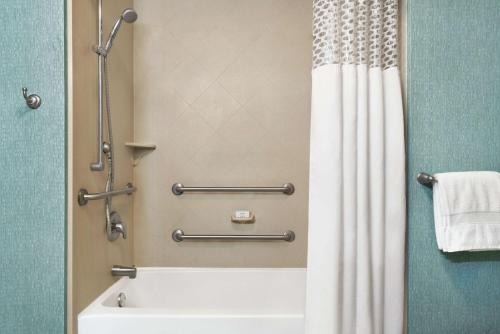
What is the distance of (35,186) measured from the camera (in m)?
1.36

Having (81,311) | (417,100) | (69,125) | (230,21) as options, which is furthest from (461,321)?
(230,21)

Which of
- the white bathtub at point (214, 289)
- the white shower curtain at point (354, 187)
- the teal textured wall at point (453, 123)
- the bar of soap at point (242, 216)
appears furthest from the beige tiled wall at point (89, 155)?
the teal textured wall at point (453, 123)

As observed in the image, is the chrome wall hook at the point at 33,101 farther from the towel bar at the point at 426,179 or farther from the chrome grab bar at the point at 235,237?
the towel bar at the point at 426,179

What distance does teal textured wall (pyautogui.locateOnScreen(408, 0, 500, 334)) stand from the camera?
4.00ft

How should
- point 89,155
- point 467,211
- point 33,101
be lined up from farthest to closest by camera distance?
point 89,155, point 33,101, point 467,211

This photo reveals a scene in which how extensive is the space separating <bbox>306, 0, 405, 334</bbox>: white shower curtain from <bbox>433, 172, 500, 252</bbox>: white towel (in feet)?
0.41

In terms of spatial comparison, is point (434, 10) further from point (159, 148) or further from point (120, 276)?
point (120, 276)

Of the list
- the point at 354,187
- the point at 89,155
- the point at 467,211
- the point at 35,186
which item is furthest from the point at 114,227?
the point at 467,211

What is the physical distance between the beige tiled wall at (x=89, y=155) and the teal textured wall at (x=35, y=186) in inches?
2.0

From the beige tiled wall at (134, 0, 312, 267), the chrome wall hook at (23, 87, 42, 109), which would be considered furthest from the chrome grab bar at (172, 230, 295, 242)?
the chrome wall hook at (23, 87, 42, 109)

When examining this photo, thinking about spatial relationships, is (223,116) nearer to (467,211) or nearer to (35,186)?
(35,186)

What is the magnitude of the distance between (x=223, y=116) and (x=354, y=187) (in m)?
1.23

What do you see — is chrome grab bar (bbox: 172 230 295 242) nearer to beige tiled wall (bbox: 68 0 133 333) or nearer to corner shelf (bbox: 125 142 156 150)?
beige tiled wall (bbox: 68 0 133 333)

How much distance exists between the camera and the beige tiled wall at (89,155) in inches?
55.7
